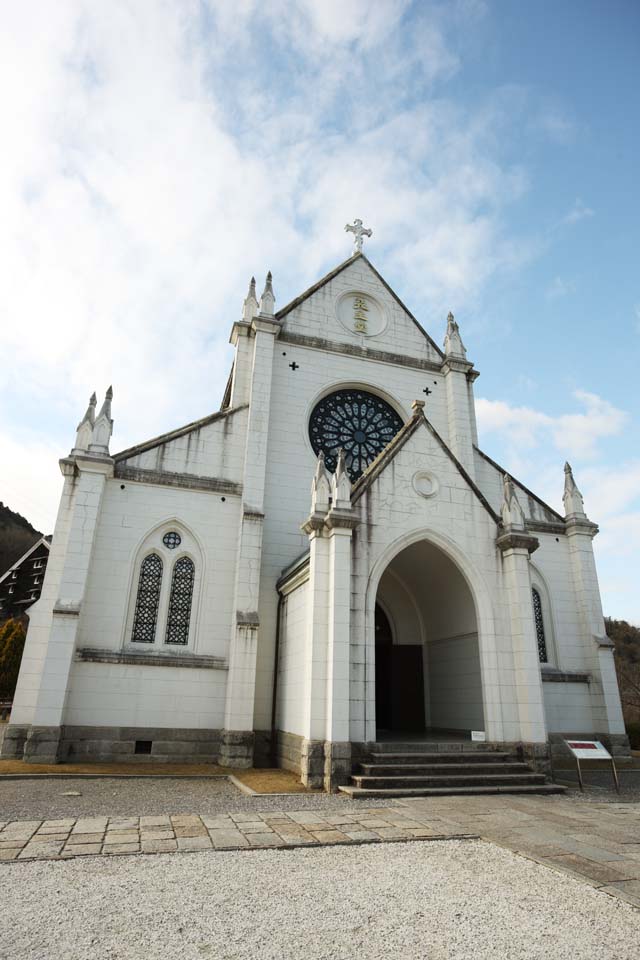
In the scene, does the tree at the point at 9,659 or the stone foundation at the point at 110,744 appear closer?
the stone foundation at the point at 110,744

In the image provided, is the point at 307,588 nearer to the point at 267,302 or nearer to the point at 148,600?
the point at 148,600

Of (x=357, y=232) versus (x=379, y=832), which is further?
(x=357, y=232)

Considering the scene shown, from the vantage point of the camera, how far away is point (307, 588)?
1384 centimetres

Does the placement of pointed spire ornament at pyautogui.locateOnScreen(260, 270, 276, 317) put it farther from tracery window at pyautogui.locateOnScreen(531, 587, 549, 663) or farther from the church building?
tracery window at pyautogui.locateOnScreen(531, 587, 549, 663)


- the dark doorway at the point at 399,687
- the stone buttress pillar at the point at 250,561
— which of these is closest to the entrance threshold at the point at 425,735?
the dark doorway at the point at 399,687

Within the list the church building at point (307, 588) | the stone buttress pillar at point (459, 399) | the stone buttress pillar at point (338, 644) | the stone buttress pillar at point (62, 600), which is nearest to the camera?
the stone buttress pillar at point (338, 644)

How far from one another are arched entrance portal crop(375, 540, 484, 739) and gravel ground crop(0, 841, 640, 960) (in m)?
9.00

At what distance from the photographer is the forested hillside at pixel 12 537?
2498 inches

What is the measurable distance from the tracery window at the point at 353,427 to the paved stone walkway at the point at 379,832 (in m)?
11.8

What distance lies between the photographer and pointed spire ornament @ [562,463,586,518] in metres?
20.4

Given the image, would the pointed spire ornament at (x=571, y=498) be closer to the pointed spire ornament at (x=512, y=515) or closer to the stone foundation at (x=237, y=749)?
the pointed spire ornament at (x=512, y=515)

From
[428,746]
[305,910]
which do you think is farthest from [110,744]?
[305,910]

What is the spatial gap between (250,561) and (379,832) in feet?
31.1

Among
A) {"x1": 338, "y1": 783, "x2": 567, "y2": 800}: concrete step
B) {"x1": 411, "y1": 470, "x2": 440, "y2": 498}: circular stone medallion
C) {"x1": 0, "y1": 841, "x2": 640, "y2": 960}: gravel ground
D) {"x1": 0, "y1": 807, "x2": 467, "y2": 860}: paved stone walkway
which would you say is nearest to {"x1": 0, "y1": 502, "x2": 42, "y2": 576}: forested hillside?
{"x1": 411, "y1": 470, "x2": 440, "y2": 498}: circular stone medallion
